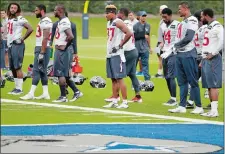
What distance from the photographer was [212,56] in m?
14.0

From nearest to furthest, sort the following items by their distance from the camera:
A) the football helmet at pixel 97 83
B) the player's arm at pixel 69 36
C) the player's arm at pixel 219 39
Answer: the player's arm at pixel 219 39, the player's arm at pixel 69 36, the football helmet at pixel 97 83

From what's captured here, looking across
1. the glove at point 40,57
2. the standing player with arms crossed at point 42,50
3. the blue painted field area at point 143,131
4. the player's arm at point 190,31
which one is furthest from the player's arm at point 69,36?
the blue painted field area at point 143,131

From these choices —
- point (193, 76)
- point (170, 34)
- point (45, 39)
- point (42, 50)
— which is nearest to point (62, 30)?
point (45, 39)

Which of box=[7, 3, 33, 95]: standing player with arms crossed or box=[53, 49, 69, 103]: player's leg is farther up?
box=[7, 3, 33, 95]: standing player with arms crossed

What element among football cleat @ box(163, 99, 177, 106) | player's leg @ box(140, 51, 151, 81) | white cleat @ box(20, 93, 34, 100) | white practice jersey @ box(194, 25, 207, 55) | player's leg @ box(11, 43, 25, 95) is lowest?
football cleat @ box(163, 99, 177, 106)

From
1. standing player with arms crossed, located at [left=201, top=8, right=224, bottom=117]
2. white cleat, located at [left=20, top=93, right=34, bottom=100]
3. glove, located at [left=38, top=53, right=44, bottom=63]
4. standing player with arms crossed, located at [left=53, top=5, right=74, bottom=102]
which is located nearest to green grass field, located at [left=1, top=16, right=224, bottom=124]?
white cleat, located at [left=20, top=93, right=34, bottom=100]

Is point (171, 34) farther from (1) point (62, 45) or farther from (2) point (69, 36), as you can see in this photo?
(1) point (62, 45)

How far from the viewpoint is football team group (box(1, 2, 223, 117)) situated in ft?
46.3

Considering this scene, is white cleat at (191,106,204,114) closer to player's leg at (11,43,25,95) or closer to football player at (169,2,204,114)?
football player at (169,2,204,114)

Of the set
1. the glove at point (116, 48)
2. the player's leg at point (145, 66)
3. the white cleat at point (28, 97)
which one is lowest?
the white cleat at point (28, 97)

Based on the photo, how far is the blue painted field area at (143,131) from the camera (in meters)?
11.5

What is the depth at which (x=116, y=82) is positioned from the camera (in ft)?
51.0

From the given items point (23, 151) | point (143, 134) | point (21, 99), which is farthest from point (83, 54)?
point (23, 151)

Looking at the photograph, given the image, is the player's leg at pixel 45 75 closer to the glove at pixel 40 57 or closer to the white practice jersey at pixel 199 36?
the glove at pixel 40 57
